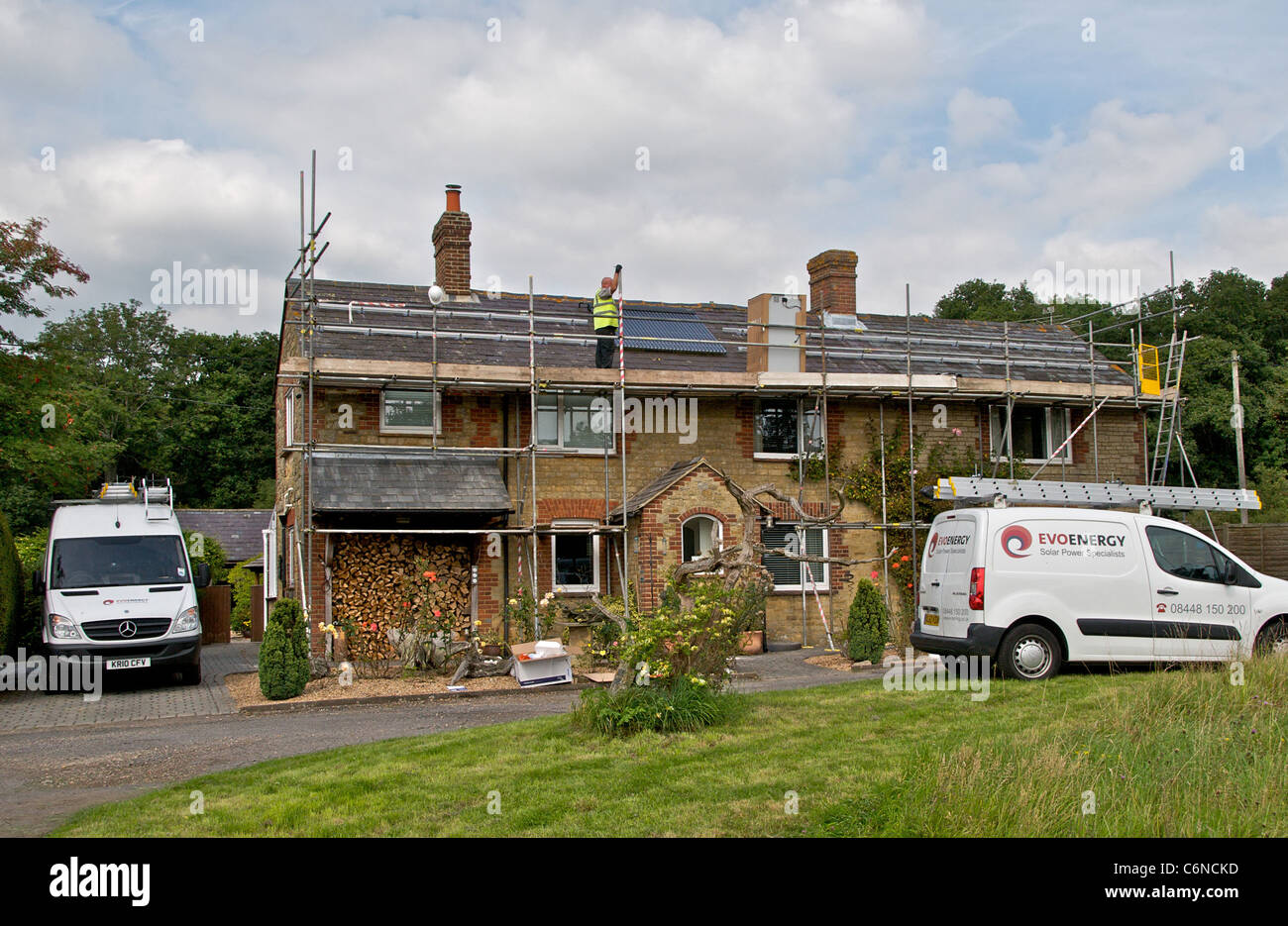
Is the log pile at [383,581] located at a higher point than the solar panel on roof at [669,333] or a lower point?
lower

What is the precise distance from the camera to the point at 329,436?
1869 cm

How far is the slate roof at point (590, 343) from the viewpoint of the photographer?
1977cm

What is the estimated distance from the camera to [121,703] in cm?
1503

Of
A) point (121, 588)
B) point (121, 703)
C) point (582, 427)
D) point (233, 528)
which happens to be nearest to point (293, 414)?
point (121, 588)

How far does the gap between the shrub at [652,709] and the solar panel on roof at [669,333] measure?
1149 centimetres

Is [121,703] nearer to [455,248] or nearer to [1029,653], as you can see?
[455,248]

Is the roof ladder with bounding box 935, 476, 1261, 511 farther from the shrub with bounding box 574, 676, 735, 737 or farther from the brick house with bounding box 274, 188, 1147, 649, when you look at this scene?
the shrub with bounding box 574, 676, 735, 737

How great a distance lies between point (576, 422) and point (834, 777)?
44.7 ft

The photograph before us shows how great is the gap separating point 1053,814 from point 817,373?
15.3 m

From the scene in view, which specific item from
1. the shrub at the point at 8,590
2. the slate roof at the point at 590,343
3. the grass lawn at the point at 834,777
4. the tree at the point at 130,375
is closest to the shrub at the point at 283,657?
the grass lawn at the point at 834,777

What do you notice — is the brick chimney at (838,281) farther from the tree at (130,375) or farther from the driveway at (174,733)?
the tree at (130,375)

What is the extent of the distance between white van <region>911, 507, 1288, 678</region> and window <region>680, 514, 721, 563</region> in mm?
7175

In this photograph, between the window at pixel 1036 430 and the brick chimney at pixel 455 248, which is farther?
the window at pixel 1036 430
